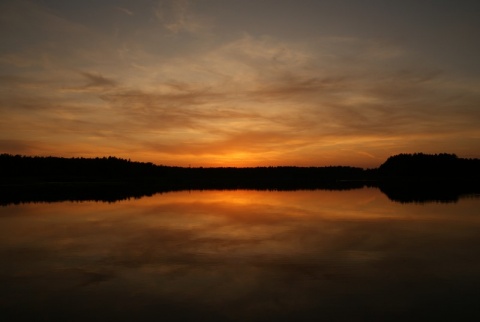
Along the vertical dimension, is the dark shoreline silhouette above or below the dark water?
above

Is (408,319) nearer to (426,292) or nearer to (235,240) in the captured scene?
(426,292)

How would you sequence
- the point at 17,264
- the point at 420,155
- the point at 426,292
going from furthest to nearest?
the point at 420,155, the point at 17,264, the point at 426,292

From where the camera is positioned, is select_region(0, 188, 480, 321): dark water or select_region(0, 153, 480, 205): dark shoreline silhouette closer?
select_region(0, 188, 480, 321): dark water

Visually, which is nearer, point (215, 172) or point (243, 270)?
point (243, 270)

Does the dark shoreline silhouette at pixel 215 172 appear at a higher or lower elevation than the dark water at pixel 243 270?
higher

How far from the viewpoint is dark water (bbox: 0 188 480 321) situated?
9.27 m

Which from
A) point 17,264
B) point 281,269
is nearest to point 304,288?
point 281,269

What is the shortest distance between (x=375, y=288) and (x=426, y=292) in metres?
1.27

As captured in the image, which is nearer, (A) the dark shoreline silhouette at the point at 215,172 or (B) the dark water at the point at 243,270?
(B) the dark water at the point at 243,270

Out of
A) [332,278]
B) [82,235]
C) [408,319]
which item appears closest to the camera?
[408,319]

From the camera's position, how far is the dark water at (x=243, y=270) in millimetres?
9266

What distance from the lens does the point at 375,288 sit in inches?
421

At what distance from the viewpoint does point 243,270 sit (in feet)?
41.8

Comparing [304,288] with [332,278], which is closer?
[304,288]
